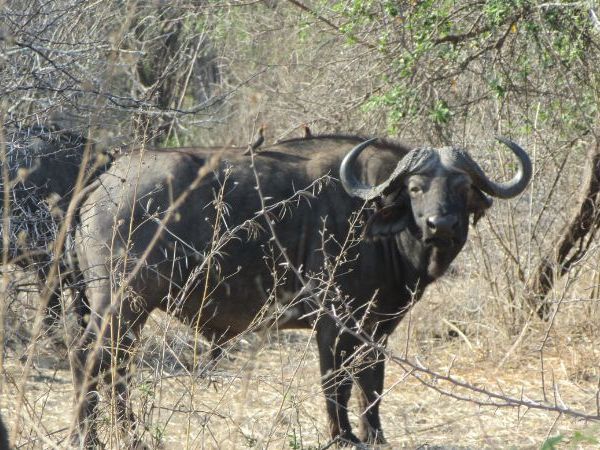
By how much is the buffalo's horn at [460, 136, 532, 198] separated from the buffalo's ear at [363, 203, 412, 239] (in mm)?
459

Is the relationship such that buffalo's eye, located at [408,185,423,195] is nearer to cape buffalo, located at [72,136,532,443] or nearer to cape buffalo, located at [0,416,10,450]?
cape buffalo, located at [72,136,532,443]

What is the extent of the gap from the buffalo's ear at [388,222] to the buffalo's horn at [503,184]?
0.46 m

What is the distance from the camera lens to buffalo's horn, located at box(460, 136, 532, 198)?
250 inches

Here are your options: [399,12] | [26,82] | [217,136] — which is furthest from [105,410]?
[217,136]

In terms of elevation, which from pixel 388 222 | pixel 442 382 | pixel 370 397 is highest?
pixel 388 222

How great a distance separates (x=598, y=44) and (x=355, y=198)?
2.71 meters

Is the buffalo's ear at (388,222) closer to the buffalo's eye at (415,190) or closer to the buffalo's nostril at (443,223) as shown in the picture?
the buffalo's eye at (415,190)

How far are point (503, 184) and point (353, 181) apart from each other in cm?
102

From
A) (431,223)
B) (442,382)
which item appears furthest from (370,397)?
(442,382)

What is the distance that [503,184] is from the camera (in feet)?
21.7

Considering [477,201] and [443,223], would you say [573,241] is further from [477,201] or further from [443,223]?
[443,223]

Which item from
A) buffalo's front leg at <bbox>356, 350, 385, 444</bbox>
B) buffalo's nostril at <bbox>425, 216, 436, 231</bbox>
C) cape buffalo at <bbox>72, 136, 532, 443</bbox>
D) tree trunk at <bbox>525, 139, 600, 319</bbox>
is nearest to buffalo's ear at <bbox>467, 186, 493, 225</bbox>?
cape buffalo at <bbox>72, 136, 532, 443</bbox>

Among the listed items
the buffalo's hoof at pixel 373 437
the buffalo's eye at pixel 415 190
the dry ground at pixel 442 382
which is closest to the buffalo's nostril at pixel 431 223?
the buffalo's eye at pixel 415 190

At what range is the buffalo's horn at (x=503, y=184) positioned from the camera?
634 cm
